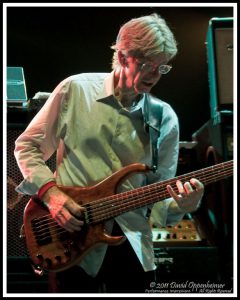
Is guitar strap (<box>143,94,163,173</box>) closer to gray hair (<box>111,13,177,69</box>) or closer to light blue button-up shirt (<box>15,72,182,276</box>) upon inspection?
light blue button-up shirt (<box>15,72,182,276</box>)

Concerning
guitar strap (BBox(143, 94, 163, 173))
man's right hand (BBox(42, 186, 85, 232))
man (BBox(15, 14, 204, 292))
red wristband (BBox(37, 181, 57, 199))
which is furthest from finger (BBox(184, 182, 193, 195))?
red wristband (BBox(37, 181, 57, 199))

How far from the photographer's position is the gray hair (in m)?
1.69

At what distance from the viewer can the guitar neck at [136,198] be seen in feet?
5.45

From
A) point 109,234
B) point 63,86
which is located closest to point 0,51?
point 63,86

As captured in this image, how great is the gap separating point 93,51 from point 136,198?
1826 millimetres

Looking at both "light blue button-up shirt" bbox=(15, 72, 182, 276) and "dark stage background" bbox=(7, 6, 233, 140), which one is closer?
"light blue button-up shirt" bbox=(15, 72, 182, 276)

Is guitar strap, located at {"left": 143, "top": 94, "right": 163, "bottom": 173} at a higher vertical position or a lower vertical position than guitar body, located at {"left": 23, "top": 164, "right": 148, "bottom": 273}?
higher

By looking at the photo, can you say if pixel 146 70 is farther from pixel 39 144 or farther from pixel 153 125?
pixel 39 144

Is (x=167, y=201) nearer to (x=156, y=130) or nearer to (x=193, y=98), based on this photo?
(x=156, y=130)

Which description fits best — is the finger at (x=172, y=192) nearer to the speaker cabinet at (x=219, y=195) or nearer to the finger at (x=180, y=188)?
the finger at (x=180, y=188)

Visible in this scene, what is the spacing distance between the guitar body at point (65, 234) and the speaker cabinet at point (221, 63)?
0.82 m

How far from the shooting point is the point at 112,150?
69.0 inches

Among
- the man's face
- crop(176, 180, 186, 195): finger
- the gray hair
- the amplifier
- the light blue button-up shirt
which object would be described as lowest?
the amplifier

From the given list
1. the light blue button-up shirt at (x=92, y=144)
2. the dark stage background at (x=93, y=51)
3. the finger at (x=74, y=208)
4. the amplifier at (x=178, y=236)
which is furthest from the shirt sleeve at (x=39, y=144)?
the dark stage background at (x=93, y=51)
